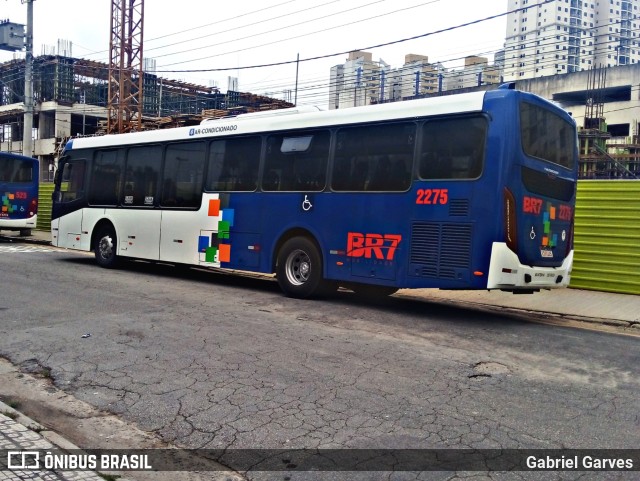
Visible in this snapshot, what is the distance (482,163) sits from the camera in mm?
8695

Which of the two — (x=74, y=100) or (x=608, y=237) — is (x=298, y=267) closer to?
(x=608, y=237)

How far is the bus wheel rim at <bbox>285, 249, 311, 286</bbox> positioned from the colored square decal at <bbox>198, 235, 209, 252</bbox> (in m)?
2.26

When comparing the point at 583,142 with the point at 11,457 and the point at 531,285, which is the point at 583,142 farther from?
the point at 11,457

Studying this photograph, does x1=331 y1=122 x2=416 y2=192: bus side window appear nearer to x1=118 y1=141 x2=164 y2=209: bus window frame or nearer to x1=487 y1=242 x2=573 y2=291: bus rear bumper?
x1=487 y1=242 x2=573 y2=291: bus rear bumper

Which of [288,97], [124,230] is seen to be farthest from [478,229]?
[288,97]

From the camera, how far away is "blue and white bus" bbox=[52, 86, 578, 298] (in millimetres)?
8688

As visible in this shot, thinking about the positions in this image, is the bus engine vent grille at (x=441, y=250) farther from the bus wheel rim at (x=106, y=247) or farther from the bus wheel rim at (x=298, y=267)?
the bus wheel rim at (x=106, y=247)

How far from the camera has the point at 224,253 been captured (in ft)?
40.0

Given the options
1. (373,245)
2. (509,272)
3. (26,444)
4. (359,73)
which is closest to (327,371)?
(26,444)

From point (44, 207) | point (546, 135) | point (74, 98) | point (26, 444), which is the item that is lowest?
point (26, 444)

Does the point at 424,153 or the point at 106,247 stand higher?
the point at 424,153

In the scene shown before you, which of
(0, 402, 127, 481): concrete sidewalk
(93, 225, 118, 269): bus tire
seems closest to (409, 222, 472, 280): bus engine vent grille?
(0, 402, 127, 481): concrete sidewalk

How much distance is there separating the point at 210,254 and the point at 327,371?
6.75 m

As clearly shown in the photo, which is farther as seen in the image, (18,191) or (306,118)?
(18,191)
